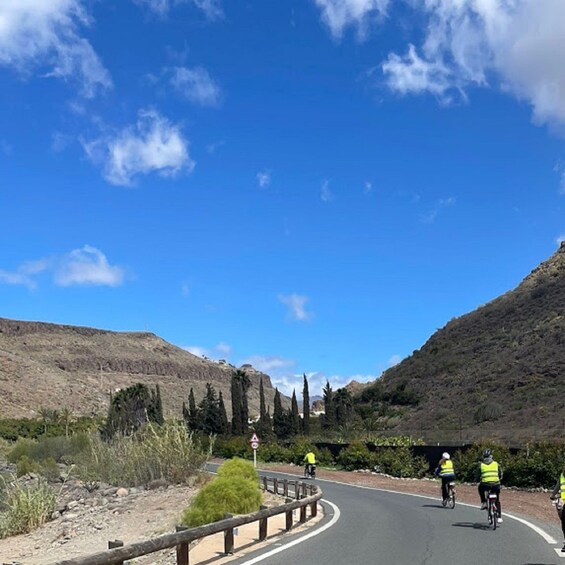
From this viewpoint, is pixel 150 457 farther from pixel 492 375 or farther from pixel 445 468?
pixel 492 375

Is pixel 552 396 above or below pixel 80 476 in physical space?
above

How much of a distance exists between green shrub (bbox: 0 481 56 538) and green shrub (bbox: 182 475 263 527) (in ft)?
37.9

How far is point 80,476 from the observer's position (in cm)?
4406

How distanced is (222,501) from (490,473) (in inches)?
271

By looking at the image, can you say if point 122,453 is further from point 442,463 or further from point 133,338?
point 133,338

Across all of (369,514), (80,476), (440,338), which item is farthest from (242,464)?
(440,338)

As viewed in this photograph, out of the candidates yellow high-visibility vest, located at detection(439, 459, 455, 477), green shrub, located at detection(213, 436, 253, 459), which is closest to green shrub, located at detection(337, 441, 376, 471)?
green shrub, located at detection(213, 436, 253, 459)

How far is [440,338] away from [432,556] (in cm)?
8138

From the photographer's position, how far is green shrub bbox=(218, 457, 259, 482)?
75.2 feet

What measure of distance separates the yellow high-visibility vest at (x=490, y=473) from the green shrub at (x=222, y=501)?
6189 mm

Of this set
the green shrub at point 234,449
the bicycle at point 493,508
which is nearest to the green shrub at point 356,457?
the green shrub at point 234,449

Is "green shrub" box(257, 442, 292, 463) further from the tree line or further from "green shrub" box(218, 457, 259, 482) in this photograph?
"green shrub" box(218, 457, 259, 482)

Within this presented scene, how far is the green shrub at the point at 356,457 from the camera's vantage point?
45844mm

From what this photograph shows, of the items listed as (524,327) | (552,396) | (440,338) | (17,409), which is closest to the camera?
(552,396)
